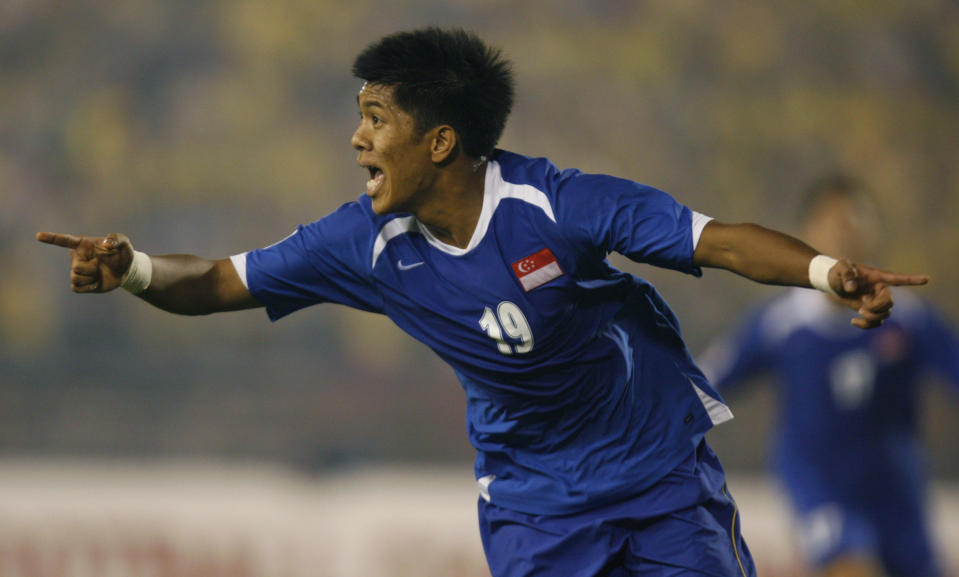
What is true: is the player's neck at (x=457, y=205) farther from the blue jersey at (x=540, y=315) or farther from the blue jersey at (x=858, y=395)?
the blue jersey at (x=858, y=395)

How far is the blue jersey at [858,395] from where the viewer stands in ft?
17.7

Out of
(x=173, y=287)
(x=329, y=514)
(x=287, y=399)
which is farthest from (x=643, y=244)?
Answer: (x=287, y=399)

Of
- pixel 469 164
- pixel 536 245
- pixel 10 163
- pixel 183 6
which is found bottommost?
pixel 536 245

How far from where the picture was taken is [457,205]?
298 centimetres

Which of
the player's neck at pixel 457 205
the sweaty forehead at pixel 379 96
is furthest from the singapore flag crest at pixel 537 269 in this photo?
the sweaty forehead at pixel 379 96

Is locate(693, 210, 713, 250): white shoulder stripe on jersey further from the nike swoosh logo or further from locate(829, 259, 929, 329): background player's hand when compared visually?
the nike swoosh logo

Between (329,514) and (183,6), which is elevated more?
(183,6)

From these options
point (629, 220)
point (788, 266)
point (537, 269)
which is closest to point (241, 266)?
point (537, 269)

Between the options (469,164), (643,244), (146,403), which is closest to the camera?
(643,244)

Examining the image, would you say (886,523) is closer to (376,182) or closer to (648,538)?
(648,538)

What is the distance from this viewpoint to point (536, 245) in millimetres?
2865

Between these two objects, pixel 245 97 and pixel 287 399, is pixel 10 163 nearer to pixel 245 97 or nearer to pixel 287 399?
pixel 245 97

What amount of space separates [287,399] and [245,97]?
86.2 inches

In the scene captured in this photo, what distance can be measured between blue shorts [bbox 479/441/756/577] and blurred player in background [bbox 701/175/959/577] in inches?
97.7
